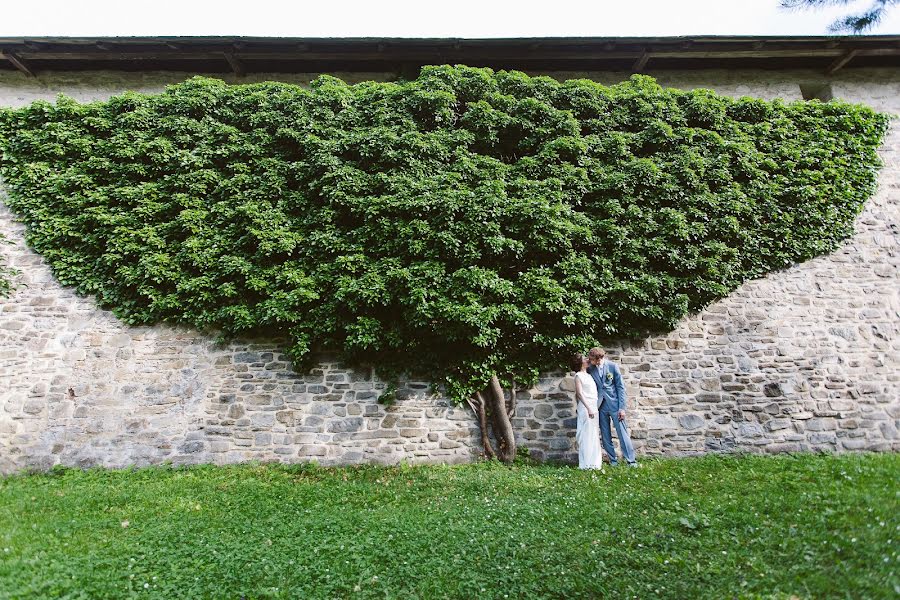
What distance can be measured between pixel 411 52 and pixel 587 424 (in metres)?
Answer: 7.23

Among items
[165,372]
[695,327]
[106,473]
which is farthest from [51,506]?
[695,327]

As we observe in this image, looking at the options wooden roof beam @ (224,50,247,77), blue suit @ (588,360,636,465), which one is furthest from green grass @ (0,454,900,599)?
wooden roof beam @ (224,50,247,77)

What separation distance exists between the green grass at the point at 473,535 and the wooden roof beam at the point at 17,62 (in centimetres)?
765

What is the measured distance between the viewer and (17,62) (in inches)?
355

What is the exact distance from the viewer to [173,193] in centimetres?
779

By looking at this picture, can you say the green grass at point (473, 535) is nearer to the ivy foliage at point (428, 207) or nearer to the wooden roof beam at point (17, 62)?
the ivy foliage at point (428, 207)

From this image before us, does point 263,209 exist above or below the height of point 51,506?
above

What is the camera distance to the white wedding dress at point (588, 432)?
6594 millimetres

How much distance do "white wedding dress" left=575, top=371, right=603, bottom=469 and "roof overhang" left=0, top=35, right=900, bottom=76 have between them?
626 cm

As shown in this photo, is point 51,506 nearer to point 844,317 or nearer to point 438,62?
point 438,62

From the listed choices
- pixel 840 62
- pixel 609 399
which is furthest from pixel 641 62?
pixel 609 399

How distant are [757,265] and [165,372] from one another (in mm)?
9269

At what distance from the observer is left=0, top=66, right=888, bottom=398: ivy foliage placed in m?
7.18

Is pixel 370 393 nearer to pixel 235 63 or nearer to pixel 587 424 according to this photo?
pixel 587 424
